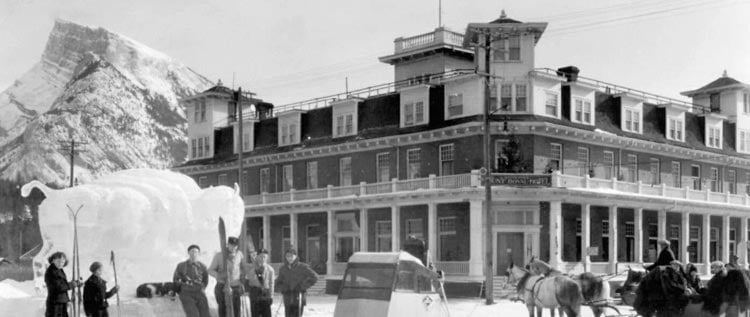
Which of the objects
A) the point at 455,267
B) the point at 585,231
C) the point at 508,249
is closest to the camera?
the point at 455,267

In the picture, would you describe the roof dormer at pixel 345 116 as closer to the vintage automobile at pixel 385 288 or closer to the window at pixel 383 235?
the window at pixel 383 235

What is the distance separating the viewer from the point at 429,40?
48.5 meters

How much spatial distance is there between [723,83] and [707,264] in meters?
10.9

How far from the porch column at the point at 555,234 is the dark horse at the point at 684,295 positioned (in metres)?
22.2

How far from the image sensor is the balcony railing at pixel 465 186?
39.7 meters

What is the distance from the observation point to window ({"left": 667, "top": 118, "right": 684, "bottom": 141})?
47969 millimetres

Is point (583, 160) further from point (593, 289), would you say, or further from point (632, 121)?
point (593, 289)

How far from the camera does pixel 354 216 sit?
46062 millimetres

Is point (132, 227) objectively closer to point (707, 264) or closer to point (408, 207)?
point (408, 207)

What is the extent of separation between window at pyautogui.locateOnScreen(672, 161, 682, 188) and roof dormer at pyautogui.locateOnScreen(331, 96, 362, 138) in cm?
1639

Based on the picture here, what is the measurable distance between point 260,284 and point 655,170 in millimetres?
33919

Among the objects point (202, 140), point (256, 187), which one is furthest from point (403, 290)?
point (202, 140)

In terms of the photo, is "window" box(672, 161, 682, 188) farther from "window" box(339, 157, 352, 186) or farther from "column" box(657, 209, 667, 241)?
"window" box(339, 157, 352, 186)

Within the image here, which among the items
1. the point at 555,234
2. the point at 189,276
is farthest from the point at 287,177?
the point at 189,276
